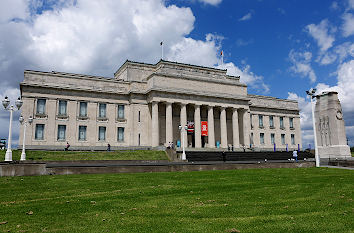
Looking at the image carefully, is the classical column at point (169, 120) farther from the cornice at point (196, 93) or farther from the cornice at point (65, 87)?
the cornice at point (65, 87)

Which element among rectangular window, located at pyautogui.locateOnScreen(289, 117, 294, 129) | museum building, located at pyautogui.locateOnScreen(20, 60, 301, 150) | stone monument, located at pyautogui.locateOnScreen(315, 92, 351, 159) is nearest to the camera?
stone monument, located at pyautogui.locateOnScreen(315, 92, 351, 159)

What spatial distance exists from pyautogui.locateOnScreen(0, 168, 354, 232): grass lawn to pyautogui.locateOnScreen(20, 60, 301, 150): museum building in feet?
118

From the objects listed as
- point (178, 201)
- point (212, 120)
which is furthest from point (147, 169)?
point (212, 120)

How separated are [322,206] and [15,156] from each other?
38754mm

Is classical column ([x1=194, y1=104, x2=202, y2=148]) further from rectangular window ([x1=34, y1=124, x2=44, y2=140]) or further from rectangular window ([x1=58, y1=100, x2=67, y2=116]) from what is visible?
rectangular window ([x1=34, y1=124, x2=44, y2=140])

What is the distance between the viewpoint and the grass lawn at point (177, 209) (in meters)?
7.32

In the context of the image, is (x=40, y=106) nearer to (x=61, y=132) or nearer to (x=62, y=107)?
(x=62, y=107)

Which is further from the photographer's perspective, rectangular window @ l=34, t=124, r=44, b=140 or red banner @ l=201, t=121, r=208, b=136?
red banner @ l=201, t=121, r=208, b=136

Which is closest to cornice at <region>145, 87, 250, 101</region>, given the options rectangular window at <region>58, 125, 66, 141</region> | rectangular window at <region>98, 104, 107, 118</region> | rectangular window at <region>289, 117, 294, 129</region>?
rectangular window at <region>98, 104, 107, 118</region>

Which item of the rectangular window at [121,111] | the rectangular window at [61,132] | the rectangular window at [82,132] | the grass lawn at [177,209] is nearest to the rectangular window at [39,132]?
the rectangular window at [61,132]

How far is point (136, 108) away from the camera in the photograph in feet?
183

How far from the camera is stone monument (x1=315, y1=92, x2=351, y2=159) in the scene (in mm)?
37969

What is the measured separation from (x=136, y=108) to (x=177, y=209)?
4734 cm

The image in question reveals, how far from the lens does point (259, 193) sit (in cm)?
1243
